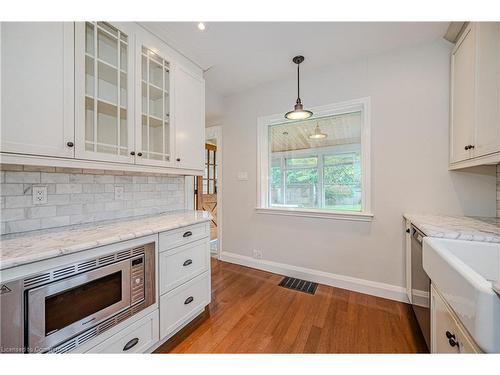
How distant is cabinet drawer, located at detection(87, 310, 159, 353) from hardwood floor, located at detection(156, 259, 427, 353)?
0.18 meters

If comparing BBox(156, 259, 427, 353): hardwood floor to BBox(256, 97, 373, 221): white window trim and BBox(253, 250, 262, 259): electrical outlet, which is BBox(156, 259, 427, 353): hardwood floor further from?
BBox(256, 97, 373, 221): white window trim

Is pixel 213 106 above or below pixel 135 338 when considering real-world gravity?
above

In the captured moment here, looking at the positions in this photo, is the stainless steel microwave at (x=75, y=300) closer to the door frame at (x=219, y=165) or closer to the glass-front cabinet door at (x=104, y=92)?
the glass-front cabinet door at (x=104, y=92)

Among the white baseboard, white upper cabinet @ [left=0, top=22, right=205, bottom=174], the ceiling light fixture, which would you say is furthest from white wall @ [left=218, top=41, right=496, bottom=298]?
white upper cabinet @ [left=0, top=22, right=205, bottom=174]

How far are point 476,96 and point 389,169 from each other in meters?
0.82

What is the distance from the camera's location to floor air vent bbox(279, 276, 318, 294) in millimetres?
2306

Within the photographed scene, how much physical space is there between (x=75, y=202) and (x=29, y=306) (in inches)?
32.4

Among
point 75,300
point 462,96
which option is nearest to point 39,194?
point 75,300

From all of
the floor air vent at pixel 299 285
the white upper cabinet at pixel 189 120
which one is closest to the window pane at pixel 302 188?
the floor air vent at pixel 299 285

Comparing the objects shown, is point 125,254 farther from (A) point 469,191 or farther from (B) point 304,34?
(A) point 469,191

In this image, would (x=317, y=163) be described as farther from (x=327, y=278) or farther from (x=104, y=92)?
(x=104, y=92)

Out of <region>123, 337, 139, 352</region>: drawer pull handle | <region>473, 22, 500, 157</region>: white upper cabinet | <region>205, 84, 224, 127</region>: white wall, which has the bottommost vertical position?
<region>123, 337, 139, 352</region>: drawer pull handle

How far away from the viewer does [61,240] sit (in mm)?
1075

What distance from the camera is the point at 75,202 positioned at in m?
1.50
